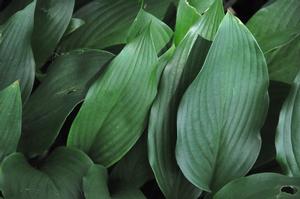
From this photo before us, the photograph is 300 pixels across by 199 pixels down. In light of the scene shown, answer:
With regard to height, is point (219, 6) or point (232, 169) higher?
point (219, 6)

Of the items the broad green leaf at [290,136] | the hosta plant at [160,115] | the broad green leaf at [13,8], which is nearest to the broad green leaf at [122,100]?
the hosta plant at [160,115]

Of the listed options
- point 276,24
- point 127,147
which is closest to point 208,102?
point 127,147

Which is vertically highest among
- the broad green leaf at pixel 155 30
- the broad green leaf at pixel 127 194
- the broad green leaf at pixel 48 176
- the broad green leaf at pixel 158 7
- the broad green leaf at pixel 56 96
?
the broad green leaf at pixel 155 30

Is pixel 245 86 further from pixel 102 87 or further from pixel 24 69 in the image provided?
pixel 24 69

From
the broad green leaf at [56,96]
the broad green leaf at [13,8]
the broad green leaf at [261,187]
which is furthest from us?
the broad green leaf at [13,8]

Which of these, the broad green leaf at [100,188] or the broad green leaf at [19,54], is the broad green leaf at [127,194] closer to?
the broad green leaf at [100,188]

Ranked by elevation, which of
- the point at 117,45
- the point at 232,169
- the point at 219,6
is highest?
the point at 219,6
